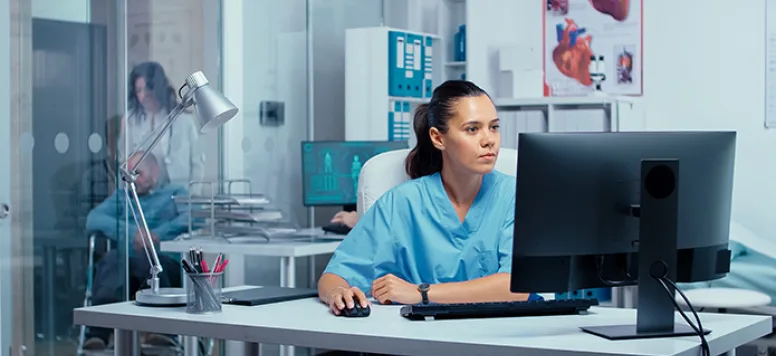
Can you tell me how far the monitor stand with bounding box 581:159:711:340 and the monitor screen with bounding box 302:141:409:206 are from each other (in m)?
2.66

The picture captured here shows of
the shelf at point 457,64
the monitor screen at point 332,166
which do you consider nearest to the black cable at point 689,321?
the monitor screen at point 332,166

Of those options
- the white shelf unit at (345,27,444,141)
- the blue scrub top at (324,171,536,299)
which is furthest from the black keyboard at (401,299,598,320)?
the white shelf unit at (345,27,444,141)

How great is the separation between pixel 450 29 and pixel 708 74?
1398 mm

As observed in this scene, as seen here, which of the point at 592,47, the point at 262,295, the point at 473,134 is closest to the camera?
the point at 262,295

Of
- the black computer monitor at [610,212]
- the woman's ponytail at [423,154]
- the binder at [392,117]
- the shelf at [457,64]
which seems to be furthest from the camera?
the shelf at [457,64]

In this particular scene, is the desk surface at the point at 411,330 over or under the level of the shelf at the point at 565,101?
under

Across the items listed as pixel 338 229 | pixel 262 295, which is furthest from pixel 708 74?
pixel 262 295

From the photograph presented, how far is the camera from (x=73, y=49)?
4.15 meters

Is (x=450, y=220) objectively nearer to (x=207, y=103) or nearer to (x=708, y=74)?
(x=207, y=103)

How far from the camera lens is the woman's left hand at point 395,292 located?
96.2 inches

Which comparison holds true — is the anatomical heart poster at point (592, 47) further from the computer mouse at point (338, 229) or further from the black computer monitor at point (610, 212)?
the black computer monitor at point (610, 212)

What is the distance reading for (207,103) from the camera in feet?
7.97

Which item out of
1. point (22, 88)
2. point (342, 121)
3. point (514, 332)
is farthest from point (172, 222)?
point (514, 332)

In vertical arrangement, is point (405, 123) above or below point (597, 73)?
below
